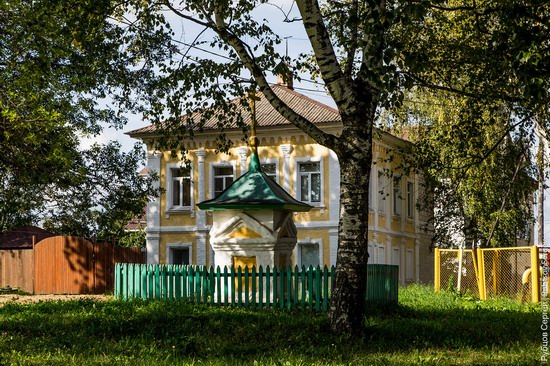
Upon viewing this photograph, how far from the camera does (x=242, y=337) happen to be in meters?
14.9

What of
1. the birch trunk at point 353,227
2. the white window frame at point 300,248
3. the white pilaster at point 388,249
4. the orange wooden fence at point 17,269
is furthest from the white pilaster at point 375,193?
the birch trunk at point 353,227

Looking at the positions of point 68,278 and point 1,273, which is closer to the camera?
point 68,278

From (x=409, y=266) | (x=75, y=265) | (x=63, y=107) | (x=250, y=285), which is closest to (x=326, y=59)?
(x=250, y=285)

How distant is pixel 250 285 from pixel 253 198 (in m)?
2.02

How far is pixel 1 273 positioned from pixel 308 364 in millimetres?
28906

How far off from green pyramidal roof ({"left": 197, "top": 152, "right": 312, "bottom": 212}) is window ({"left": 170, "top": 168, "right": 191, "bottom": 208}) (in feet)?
75.2

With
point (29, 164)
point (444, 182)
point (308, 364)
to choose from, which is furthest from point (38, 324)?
point (444, 182)

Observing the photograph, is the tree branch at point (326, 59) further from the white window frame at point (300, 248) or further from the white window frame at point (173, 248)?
the white window frame at point (173, 248)

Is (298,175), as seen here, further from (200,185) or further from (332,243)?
(200,185)

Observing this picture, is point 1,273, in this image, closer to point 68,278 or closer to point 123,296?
point 68,278

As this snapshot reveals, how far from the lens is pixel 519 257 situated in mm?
27672

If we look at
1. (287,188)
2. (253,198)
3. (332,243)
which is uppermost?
(287,188)

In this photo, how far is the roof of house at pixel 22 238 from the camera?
39062 mm

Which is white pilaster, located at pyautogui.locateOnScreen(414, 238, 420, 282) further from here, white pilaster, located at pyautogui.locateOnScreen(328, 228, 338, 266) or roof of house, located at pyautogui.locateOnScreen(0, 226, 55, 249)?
roof of house, located at pyautogui.locateOnScreen(0, 226, 55, 249)
